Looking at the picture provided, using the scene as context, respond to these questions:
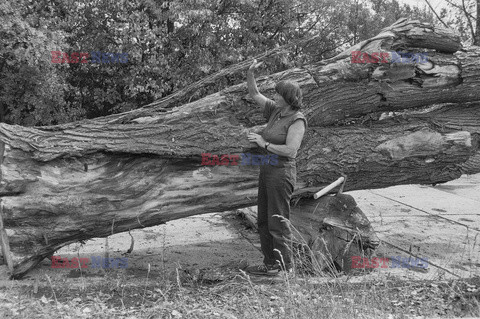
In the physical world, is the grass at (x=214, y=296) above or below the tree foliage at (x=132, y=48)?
below

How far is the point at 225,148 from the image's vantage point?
18.5 ft

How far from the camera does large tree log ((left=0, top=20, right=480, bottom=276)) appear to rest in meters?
5.03

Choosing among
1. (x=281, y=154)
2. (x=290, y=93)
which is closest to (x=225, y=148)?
(x=281, y=154)

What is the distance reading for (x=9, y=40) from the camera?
35.8 ft

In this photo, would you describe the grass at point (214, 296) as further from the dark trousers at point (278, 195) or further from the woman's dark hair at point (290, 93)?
the woman's dark hair at point (290, 93)

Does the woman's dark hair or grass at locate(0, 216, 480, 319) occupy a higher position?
the woman's dark hair

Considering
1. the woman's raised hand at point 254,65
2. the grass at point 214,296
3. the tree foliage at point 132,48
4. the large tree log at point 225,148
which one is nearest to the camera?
the grass at point 214,296

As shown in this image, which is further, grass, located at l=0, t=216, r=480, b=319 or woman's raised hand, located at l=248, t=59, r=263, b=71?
woman's raised hand, located at l=248, t=59, r=263, b=71

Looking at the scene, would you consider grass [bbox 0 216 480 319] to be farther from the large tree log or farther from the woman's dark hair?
the woman's dark hair

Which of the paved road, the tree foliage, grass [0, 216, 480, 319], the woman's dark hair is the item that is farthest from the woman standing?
the tree foliage

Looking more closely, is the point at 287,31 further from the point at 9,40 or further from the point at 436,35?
the point at 436,35

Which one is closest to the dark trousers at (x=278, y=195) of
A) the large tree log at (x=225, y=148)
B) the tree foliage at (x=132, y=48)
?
the large tree log at (x=225, y=148)

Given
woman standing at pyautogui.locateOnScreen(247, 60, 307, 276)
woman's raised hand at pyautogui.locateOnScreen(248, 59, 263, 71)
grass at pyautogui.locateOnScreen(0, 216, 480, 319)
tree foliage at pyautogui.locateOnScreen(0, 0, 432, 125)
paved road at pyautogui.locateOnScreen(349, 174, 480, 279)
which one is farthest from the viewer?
tree foliage at pyautogui.locateOnScreen(0, 0, 432, 125)

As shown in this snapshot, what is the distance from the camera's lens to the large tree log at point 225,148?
198 inches
